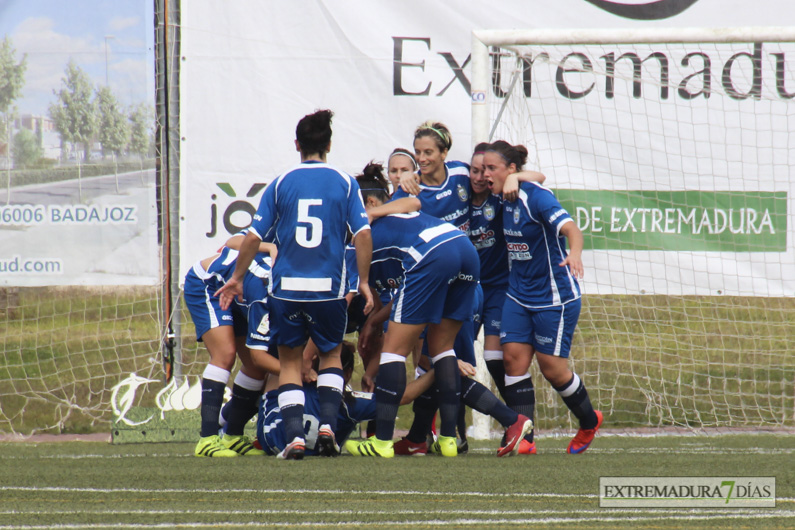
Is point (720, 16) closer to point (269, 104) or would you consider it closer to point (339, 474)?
point (269, 104)

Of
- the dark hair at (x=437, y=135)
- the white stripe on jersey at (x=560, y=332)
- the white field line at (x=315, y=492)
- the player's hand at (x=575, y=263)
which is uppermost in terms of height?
the dark hair at (x=437, y=135)

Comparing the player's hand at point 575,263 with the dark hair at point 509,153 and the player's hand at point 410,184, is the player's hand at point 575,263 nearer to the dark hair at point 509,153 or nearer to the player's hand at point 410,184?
the dark hair at point 509,153

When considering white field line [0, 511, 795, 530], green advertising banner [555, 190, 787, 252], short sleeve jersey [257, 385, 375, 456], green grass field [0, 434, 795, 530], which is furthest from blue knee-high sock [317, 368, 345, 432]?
green advertising banner [555, 190, 787, 252]

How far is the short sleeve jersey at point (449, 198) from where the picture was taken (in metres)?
5.26

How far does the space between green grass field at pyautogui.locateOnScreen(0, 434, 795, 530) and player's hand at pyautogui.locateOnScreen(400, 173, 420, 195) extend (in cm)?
142

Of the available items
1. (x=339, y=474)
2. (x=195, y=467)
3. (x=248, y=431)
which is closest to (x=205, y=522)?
(x=339, y=474)

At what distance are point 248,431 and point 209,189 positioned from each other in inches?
82.5

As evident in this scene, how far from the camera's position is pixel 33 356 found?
9.66 meters

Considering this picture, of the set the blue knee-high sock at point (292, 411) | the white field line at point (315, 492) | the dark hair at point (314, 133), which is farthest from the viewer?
the dark hair at point (314, 133)

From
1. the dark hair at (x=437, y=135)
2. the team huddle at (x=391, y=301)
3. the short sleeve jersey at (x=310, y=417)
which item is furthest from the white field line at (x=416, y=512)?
the dark hair at (x=437, y=135)

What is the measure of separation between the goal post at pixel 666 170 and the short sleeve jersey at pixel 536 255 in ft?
7.10

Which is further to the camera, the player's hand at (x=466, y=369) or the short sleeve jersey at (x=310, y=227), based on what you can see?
the player's hand at (x=466, y=369)

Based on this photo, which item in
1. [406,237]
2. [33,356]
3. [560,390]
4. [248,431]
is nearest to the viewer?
[406,237]

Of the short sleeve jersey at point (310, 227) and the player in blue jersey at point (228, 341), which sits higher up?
the short sleeve jersey at point (310, 227)
